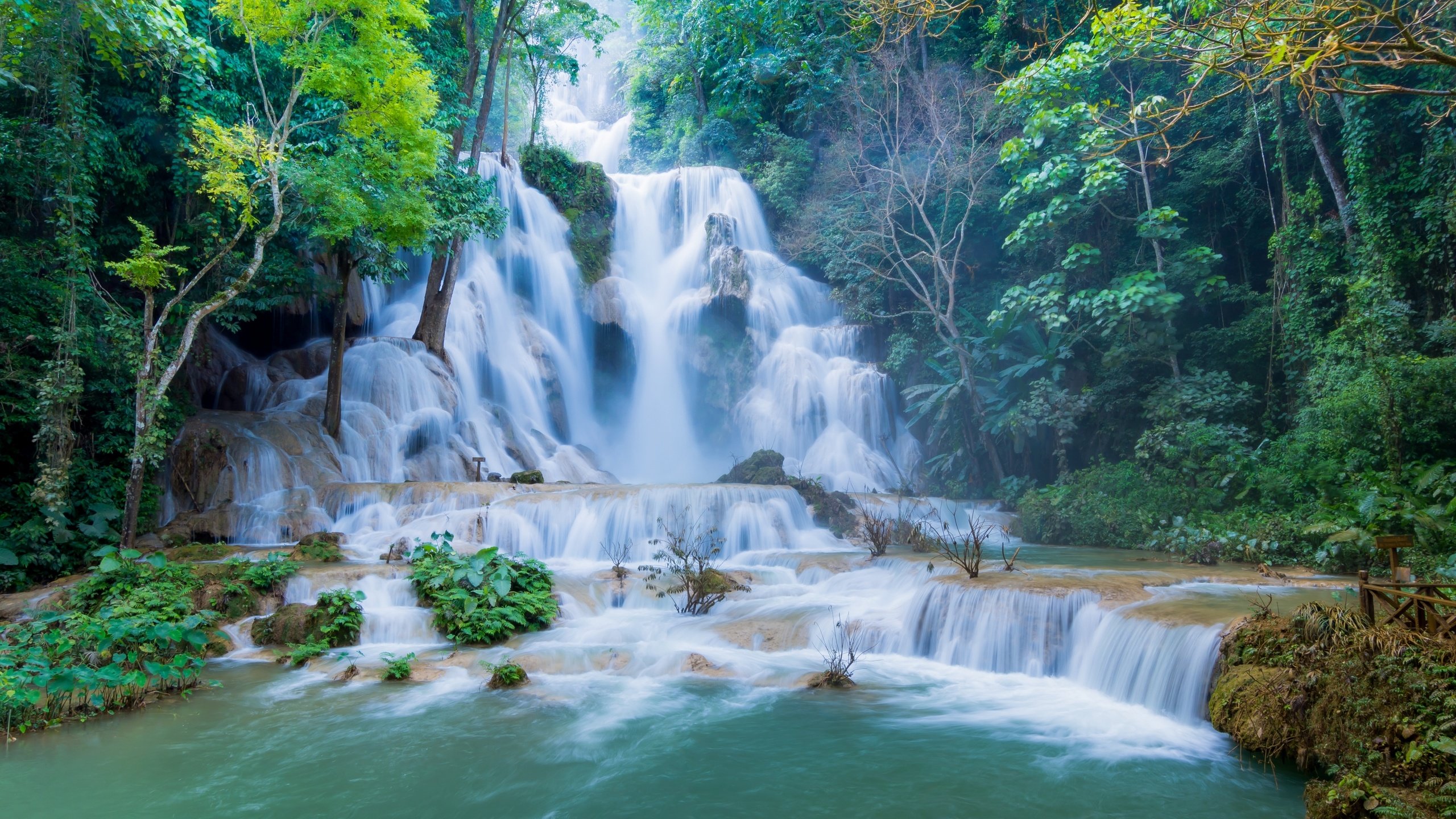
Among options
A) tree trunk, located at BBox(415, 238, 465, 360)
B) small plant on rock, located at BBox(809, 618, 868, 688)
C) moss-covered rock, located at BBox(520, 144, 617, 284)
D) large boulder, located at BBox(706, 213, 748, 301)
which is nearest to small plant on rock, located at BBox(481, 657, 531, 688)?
small plant on rock, located at BBox(809, 618, 868, 688)

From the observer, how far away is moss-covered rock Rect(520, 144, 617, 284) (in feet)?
75.9

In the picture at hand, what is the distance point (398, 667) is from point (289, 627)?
83.9 inches

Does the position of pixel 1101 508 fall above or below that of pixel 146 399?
below

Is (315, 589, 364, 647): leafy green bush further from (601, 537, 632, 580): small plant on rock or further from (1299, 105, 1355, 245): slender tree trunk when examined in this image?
(1299, 105, 1355, 245): slender tree trunk

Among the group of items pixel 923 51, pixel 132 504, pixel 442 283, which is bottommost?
pixel 132 504

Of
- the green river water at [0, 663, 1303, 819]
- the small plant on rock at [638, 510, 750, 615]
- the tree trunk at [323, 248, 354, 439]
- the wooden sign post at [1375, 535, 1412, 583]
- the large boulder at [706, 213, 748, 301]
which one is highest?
the large boulder at [706, 213, 748, 301]

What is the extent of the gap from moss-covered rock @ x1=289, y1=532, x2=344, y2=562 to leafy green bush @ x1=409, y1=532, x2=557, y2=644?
1.29m

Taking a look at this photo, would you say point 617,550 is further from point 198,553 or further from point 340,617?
point 198,553

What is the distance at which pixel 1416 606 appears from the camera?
4871 millimetres

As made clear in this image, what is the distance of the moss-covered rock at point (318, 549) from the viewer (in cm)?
1042

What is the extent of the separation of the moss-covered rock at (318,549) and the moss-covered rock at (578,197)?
13.3 m

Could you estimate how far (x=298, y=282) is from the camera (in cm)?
1357

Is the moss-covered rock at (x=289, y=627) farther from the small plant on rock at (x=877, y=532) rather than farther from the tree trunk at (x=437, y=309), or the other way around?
the tree trunk at (x=437, y=309)

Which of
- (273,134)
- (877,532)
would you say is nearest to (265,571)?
(273,134)
